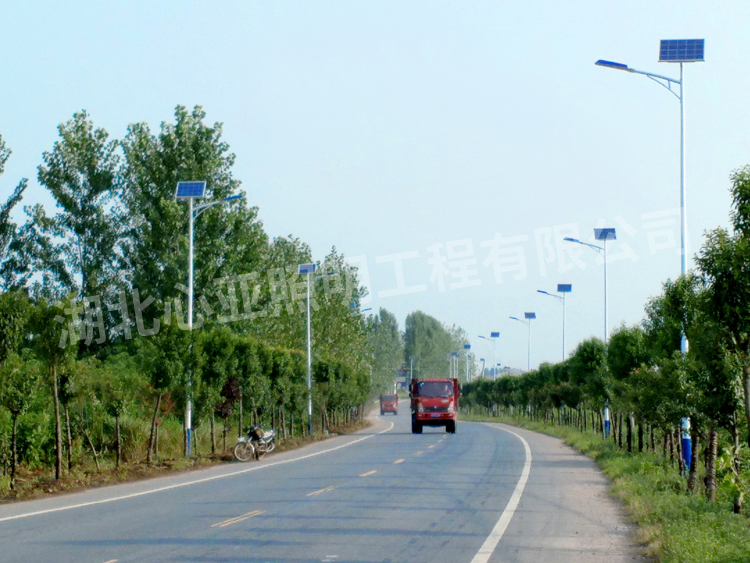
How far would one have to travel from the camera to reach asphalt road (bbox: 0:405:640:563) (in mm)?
11508

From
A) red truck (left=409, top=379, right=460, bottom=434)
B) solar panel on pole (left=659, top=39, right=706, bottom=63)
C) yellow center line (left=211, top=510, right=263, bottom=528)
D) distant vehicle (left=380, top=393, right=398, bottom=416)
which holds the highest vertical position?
solar panel on pole (left=659, top=39, right=706, bottom=63)

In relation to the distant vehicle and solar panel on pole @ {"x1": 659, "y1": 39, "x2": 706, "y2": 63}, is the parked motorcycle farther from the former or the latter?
the distant vehicle

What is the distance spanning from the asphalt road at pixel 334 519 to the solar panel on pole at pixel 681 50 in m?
11.2

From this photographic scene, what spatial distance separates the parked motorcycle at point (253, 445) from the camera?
30875 mm

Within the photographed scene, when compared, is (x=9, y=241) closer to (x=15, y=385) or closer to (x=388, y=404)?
(x=15, y=385)

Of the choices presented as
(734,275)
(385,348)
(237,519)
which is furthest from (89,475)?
(385,348)

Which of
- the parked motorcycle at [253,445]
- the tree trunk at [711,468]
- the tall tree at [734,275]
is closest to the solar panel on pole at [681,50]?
the tree trunk at [711,468]

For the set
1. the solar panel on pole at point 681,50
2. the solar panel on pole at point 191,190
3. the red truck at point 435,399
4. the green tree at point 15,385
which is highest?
the solar panel on pole at point 681,50

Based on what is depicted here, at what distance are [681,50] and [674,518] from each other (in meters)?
14.4

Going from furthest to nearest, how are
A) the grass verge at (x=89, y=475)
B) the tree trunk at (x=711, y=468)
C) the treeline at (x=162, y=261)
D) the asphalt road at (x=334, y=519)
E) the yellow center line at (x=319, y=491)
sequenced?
the treeline at (x=162, y=261)
the grass verge at (x=89, y=475)
the yellow center line at (x=319, y=491)
the tree trunk at (x=711, y=468)
the asphalt road at (x=334, y=519)

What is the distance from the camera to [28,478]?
21.4 metres

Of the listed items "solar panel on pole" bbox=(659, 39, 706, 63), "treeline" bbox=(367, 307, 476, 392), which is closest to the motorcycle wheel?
"solar panel on pole" bbox=(659, 39, 706, 63)

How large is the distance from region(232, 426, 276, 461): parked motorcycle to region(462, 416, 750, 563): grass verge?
12239mm

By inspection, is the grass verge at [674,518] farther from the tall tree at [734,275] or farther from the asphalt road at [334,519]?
the tall tree at [734,275]
